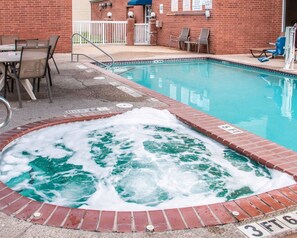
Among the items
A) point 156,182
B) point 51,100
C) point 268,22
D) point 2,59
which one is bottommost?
point 156,182

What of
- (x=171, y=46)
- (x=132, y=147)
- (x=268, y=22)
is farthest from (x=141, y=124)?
(x=171, y=46)

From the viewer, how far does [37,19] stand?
12.9 metres

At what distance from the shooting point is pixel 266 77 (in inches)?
399

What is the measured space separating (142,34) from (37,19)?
Answer: 22.9ft

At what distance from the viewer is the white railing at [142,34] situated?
1880cm

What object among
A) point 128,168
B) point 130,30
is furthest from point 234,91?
point 130,30

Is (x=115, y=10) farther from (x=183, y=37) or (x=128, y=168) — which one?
(x=128, y=168)

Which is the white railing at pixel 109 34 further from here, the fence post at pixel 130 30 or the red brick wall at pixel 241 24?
the red brick wall at pixel 241 24

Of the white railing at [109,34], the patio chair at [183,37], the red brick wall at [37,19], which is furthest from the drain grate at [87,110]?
the white railing at [109,34]

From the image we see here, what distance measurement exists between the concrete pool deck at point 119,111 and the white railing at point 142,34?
9.40 metres

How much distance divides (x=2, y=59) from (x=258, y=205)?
4388 millimetres

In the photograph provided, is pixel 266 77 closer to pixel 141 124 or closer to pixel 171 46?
pixel 141 124

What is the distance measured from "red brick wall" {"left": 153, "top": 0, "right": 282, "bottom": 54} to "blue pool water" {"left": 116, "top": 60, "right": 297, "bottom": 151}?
5.60 ft

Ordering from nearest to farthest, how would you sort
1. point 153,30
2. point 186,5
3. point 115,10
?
point 186,5 → point 153,30 → point 115,10
